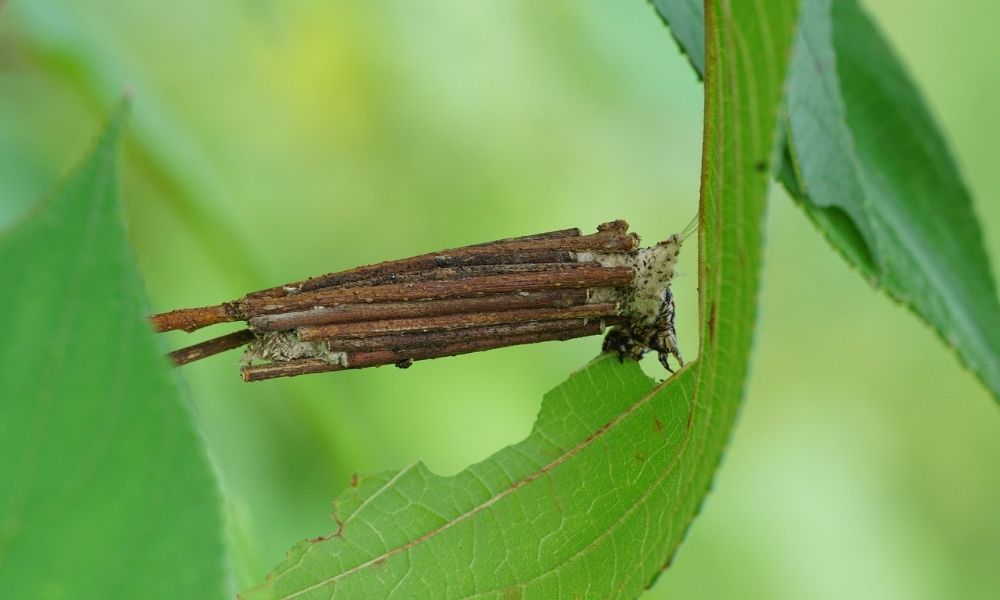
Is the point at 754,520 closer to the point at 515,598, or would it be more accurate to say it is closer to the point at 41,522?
the point at 515,598

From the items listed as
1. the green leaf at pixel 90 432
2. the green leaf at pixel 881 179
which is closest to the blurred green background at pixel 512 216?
the green leaf at pixel 881 179

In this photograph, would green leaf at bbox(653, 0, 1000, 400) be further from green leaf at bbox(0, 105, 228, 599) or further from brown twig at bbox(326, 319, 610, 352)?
green leaf at bbox(0, 105, 228, 599)

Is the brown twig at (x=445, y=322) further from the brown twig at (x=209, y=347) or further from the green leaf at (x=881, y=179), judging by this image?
the green leaf at (x=881, y=179)

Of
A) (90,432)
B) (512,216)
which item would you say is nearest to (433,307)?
(90,432)

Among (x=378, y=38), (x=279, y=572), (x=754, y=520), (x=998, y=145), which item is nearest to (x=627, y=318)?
(x=279, y=572)

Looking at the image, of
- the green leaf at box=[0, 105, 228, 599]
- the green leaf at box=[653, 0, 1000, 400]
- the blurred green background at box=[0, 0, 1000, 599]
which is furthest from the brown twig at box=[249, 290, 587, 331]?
the blurred green background at box=[0, 0, 1000, 599]

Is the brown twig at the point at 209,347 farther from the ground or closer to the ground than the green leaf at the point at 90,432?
farther from the ground
